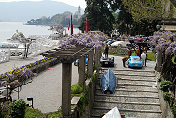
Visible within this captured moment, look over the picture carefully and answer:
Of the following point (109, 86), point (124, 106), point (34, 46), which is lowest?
point (124, 106)

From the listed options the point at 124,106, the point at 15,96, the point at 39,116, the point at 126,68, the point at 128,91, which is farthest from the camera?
the point at 126,68

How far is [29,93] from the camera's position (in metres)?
16.1

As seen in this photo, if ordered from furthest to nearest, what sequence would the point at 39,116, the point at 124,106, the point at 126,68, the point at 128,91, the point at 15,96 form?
the point at 126,68 < the point at 128,91 < the point at 124,106 < the point at 15,96 < the point at 39,116

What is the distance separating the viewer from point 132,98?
18.4 m

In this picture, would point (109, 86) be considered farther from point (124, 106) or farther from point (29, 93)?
point (29, 93)

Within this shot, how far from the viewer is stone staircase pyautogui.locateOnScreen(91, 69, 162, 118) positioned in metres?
17.2

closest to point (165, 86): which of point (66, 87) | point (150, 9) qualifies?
point (66, 87)

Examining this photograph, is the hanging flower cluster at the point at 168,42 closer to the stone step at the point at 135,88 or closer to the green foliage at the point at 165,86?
the green foliage at the point at 165,86

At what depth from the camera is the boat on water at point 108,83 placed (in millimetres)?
18719

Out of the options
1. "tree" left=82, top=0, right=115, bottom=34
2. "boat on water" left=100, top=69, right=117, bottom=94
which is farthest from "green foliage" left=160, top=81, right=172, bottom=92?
"tree" left=82, top=0, right=115, bottom=34

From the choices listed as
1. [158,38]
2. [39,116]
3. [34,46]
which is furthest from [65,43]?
[34,46]

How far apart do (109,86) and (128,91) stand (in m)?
1.60

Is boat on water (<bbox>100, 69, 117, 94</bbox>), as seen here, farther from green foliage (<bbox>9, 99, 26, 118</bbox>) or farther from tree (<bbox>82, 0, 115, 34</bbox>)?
tree (<bbox>82, 0, 115, 34</bbox>)

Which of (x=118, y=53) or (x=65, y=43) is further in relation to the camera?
(x=118, y=53)
